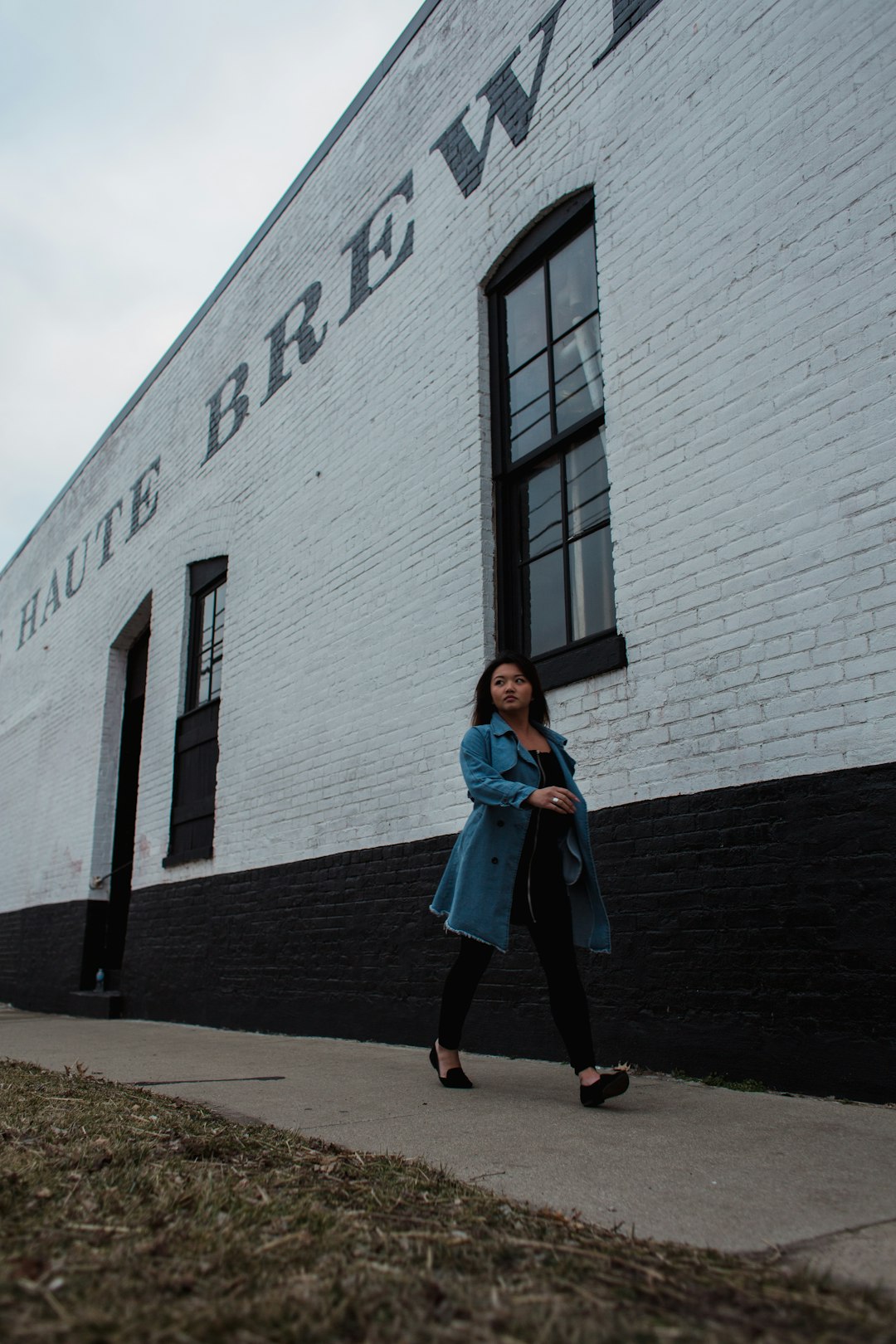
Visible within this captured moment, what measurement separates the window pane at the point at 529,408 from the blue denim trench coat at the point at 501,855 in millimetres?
2688

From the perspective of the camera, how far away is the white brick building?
389 cm

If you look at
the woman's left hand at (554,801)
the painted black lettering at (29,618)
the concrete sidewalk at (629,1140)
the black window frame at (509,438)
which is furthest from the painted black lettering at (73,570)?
the woman's left hand at (554,801)

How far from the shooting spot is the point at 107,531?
1243 cm

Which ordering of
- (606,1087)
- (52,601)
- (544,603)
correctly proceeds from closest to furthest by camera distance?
(606,1087) → (544,603) → (52,601)

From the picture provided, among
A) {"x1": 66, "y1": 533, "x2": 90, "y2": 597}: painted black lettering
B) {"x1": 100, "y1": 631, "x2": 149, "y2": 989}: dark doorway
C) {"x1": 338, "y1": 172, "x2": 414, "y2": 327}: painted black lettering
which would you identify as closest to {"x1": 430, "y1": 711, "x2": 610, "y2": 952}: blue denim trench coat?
{"x1": 338, "y1": 172, "x2": 414, "y2": 327}: painted black lettering

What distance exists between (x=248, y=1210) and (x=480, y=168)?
20.6ft

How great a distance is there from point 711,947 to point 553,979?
2.97 feet

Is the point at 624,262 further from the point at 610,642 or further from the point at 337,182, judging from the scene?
the point at 337,182

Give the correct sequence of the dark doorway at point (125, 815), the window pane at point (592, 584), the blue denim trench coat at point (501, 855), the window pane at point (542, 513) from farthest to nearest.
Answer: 1. the dark doorway at point (125, 815)
2. the window pane at point (542, 513)
3. the window pane at point (592, 584)
4. the blue denim trench coat at point (501, 855)

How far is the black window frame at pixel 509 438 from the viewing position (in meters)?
5.41

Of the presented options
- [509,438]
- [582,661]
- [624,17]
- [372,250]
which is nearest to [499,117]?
[624,17]

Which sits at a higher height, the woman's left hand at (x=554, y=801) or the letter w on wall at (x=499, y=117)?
Result: the letter w on wall at (x=499, y=117)

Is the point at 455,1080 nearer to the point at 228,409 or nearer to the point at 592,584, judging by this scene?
the point at 592,584

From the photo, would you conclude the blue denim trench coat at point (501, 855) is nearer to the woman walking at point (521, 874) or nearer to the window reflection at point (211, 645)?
the woman walking at point (521, 874)
